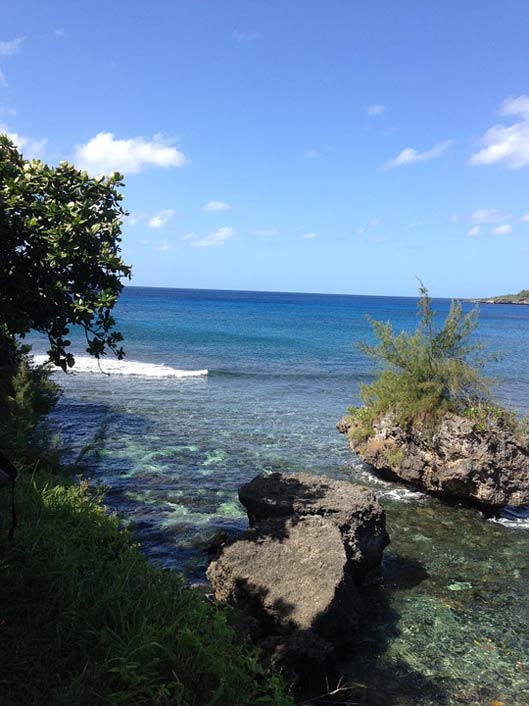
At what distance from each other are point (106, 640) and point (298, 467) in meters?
13.2

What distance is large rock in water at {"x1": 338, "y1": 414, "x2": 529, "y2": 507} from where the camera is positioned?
52.2 feet

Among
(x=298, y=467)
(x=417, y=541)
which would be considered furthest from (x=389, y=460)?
(x=417, y=541)

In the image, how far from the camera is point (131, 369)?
38.6m

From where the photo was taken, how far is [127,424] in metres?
23.7

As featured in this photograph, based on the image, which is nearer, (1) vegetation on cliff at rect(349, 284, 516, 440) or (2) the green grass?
(2) the green grass

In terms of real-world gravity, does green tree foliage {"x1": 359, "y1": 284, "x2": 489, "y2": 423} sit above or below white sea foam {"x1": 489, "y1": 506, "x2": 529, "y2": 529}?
above

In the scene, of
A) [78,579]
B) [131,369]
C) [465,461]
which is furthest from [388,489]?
[131,369]

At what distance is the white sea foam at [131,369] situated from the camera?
36.8 m

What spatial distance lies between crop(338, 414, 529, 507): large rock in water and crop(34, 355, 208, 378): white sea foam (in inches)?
880

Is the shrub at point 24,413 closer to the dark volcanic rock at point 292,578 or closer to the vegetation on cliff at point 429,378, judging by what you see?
the dark volcanic rock at point 292,578

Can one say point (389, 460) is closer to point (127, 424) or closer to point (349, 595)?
point (349, 595)

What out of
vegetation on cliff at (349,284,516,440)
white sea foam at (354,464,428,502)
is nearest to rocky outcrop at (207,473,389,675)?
white sea foam at (354,464,428,502)

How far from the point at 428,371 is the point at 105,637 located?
14.6 m

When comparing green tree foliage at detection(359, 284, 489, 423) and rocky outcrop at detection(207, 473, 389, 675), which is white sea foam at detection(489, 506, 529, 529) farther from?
rocky outcrop at detection(207, 473, 389, 675)
